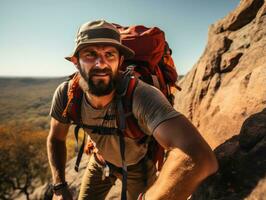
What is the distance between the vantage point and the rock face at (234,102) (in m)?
2.10

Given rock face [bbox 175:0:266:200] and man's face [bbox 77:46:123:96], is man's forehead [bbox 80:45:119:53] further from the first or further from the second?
rock face [bbox 175:0:266:200]

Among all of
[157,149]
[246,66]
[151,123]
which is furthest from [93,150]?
[246,66]

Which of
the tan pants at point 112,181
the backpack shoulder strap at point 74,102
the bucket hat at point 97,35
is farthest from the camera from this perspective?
the tan pants at point 112,181

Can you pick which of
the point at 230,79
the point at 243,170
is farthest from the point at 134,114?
the point at 230,79

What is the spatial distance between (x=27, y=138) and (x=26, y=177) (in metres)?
5.63

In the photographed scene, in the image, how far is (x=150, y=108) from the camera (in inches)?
82.4

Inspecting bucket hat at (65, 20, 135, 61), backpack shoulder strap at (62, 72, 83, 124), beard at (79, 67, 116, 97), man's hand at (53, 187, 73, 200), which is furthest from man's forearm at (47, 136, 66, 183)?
bucket hat at (65, 20, 135, 61)

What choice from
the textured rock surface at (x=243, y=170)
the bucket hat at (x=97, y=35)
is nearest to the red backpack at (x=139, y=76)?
the bucket hat at (x=97, y=35)

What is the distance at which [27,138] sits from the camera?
31.2m

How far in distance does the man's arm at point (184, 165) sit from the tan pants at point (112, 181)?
1468mm

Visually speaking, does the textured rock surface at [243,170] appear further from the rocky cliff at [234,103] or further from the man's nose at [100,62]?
the man's nose at [100,62]

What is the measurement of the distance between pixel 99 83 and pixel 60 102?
0.73 metres

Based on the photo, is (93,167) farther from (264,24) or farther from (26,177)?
(26,177)

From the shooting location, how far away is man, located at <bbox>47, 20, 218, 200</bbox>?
1.69 meters
